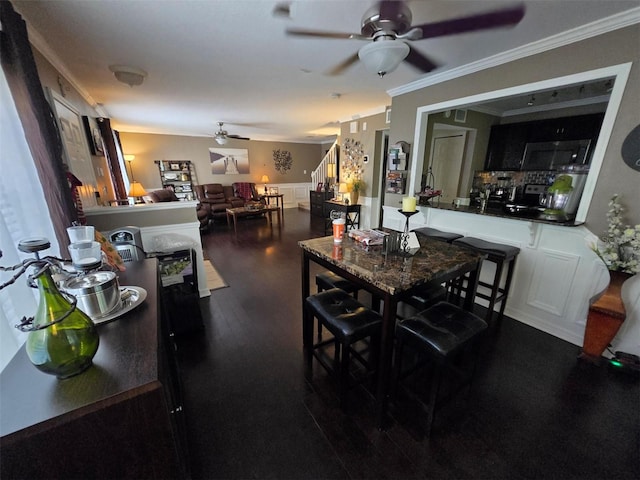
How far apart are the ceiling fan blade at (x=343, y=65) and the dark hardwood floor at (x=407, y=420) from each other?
8.28 ft

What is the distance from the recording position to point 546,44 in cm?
197

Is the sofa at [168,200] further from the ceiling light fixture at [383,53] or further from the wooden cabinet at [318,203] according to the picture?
the ceiling light fixture at [383,53]

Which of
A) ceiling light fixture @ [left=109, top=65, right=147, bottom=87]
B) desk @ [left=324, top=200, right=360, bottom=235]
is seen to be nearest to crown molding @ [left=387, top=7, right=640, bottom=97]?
desk @ [left=324, top=200, right=360, bottom=235]

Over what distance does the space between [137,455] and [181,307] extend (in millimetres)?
1543

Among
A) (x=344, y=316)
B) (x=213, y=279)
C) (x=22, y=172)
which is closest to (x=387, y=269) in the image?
(x=344, y=316)

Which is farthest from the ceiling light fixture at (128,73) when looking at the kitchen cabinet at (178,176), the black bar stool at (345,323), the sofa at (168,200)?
the kitchen cabinet at (178,176)

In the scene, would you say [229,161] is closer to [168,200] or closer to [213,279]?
[168,200]

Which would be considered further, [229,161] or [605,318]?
[229,161]

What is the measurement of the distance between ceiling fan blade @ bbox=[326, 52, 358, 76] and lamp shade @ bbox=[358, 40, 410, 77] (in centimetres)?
87

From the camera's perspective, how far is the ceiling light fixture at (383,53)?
4.55ft

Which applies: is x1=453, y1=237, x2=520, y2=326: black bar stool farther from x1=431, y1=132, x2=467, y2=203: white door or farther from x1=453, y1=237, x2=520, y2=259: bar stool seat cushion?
x1=431, y1=132, x2=467, y2=203: white door

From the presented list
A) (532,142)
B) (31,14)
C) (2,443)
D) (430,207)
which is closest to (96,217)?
(31,14)

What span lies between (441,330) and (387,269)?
1.37 feet

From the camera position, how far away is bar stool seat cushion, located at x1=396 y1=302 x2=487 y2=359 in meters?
1.22
